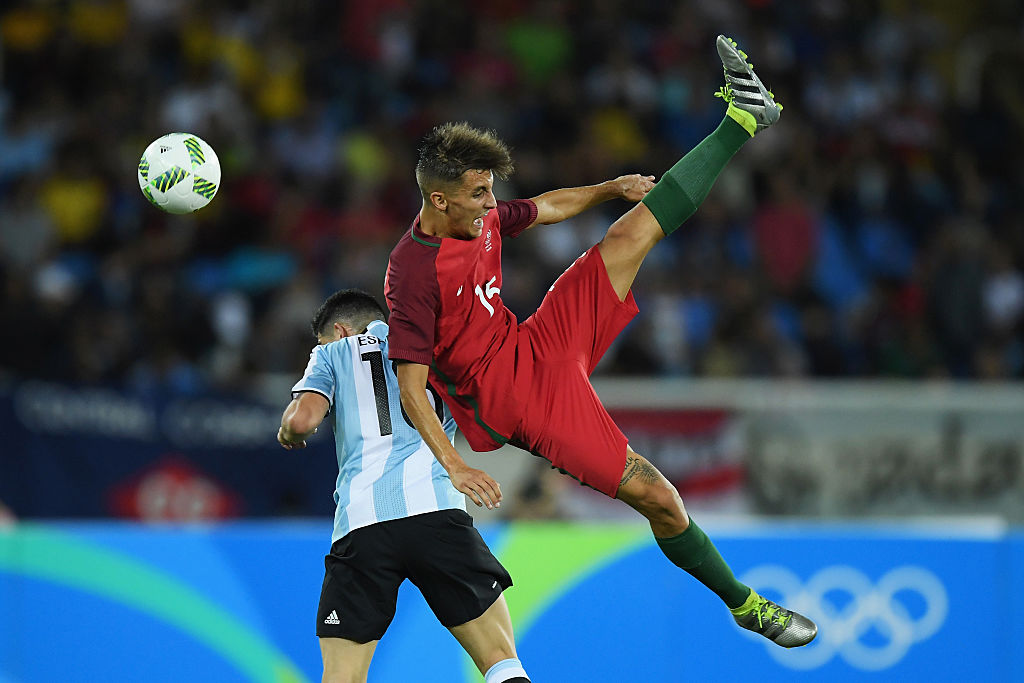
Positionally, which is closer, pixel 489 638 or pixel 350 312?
pixel 489 638

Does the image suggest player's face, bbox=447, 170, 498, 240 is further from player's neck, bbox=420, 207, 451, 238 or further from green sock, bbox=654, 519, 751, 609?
green sock, bbox=654, 519, 751, 609

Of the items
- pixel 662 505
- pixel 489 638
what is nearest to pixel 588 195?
pixel 662 505

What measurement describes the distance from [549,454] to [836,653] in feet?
8.06

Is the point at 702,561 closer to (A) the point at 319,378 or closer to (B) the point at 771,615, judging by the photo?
(B) the point at 771,615

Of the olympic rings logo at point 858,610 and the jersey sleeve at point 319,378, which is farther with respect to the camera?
the olympic rings logo at point 858,610

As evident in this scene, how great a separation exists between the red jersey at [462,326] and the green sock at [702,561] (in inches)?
32.4

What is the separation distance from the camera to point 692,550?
17.9 feet

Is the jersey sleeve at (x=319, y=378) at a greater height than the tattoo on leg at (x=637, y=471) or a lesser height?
greater

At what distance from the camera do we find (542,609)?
6.94 meters

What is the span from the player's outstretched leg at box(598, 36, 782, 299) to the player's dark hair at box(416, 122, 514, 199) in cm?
60

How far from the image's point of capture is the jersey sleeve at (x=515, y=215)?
18.0 feet

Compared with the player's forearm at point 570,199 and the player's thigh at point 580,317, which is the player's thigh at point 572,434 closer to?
the player's thigh at point 580,317

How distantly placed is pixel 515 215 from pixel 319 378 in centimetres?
102

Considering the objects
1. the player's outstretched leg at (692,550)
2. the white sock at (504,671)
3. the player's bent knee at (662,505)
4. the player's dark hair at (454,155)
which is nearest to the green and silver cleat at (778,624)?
the player's outstretched leg at (692,550)
